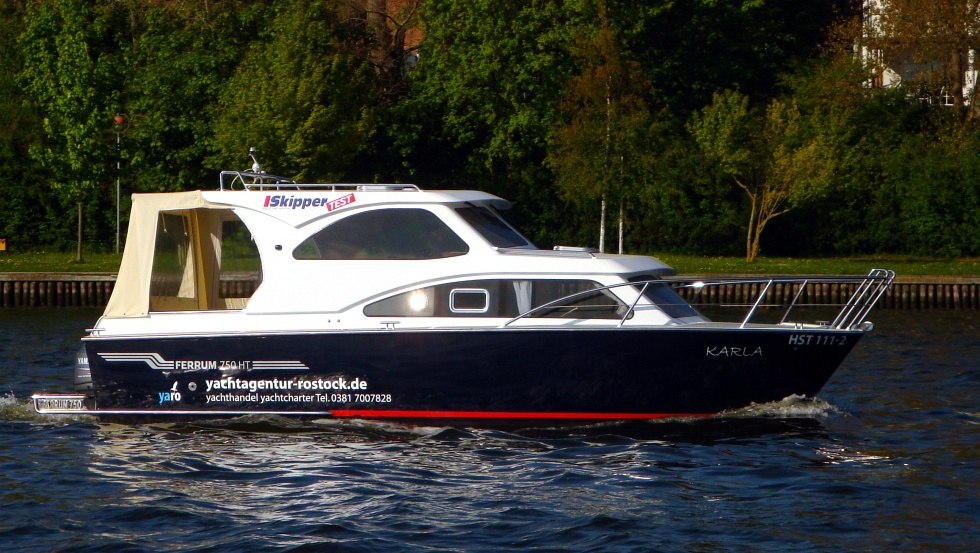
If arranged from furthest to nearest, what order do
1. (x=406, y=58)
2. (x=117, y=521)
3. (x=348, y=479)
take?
(x=406, y=58), (x=348, y=479), (x=117, y=521)

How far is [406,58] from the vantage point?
1753 inches

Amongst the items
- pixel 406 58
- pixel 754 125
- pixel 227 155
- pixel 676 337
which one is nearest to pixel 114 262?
pixel 227 155

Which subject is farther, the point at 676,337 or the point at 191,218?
the point at 191,218

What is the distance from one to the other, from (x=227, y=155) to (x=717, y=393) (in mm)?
24871

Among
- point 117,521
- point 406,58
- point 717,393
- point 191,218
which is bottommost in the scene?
point 117,521

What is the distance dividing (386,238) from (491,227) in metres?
1.31

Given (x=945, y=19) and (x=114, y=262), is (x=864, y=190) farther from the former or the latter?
(x=114, y=262)

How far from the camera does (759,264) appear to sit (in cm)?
3425

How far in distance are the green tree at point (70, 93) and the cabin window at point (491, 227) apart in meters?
21.5

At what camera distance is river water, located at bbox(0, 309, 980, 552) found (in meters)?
10.7

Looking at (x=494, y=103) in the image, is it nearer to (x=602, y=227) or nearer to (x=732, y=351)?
(x=602, y=227)

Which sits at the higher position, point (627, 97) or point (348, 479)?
point (627, 97)

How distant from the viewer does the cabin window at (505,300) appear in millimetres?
13938

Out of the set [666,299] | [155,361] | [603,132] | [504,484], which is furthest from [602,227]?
[504,484]
